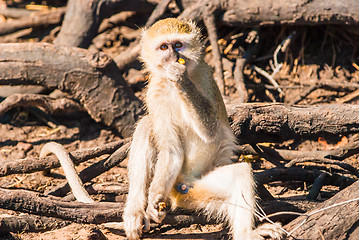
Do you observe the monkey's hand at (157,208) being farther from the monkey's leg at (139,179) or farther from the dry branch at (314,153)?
the dry branch at (314,153)

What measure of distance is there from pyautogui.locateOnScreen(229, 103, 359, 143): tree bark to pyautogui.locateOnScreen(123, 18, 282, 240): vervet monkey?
1.79ft

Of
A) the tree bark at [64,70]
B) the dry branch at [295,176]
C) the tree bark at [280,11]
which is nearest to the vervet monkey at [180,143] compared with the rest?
the dry branch at [295,176]

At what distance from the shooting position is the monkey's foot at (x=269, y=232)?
312 cm

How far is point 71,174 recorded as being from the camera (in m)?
4.20

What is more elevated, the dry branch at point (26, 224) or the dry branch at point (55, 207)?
the dry branch at point (55, 207)

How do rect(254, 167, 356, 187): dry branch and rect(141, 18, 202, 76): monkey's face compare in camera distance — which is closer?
rect(141, 18, 202, 76): monkey's face

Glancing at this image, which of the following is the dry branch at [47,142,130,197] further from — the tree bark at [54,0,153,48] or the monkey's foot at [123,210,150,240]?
the tree bark at [54,0,153,48]

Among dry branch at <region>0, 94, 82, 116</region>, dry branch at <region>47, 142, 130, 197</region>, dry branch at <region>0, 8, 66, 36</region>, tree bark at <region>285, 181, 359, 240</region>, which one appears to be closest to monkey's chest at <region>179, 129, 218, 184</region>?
dry branch at <region>47, 142, 130, 197</region>

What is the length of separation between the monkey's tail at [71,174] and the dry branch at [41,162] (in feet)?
0.30

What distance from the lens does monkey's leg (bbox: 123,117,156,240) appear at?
3.53m

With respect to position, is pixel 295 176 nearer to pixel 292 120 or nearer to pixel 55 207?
pixel 292 120

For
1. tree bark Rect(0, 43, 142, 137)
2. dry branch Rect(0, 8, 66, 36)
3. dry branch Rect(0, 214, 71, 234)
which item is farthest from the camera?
dry branch Rect(0, 8, 66, 36)

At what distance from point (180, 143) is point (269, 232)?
3.45ft

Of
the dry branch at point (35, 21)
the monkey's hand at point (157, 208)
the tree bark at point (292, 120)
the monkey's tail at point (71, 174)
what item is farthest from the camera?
the dry branch at point (35, 21)
